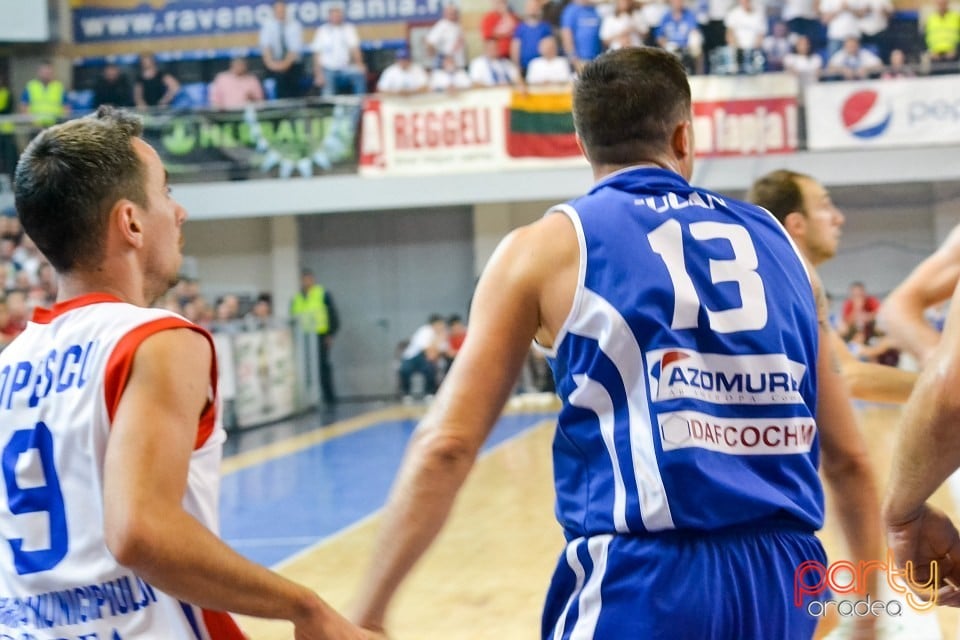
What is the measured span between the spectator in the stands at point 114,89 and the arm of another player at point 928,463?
18.4 m

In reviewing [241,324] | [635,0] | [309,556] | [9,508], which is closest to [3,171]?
[241,324]

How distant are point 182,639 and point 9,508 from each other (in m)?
0.36

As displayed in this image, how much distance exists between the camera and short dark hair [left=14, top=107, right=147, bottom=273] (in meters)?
1.96

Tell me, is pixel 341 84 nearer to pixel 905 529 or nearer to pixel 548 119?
pixel 548 119

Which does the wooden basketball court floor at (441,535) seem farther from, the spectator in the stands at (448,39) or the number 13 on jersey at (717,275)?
the spectator in the stands at (448,39)

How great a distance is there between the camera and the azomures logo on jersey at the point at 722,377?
6.54 feet

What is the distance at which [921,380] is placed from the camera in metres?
1.72

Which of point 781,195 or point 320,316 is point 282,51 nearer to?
point 320,316

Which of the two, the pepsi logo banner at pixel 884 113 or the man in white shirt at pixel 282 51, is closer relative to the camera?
the pepsi logo banner at pixel 884 113

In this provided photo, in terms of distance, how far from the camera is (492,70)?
1753 cm

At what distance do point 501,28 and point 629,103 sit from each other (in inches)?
644

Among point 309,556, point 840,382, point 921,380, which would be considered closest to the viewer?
point 921,380

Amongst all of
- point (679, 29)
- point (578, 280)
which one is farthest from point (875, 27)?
point (578, 280)

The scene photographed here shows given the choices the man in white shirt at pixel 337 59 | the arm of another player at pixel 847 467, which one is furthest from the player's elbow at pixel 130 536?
the man in white shirt at pixel 337 59
